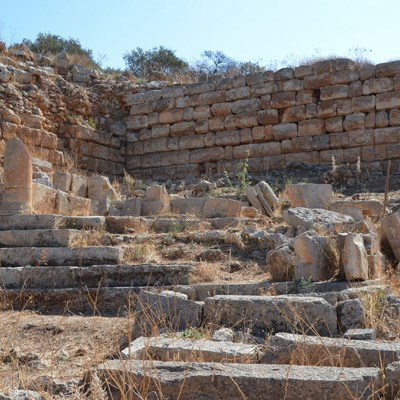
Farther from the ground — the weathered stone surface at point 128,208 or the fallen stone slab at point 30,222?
the weathered stone surface at point 128,208

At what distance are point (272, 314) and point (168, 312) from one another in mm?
889

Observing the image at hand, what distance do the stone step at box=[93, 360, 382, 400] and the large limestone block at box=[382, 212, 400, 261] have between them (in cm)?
368

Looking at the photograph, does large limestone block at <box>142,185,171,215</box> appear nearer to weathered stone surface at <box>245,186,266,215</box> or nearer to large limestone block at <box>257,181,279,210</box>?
weathered stone surface at <box>245,186,266,215</box>

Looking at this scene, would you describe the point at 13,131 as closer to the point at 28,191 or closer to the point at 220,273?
the point at 28,191

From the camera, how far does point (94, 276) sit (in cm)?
711

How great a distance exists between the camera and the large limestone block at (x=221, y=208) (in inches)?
392

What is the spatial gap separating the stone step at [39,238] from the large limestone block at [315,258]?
9.97 ft

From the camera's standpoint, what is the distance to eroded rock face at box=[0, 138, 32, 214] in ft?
29.2

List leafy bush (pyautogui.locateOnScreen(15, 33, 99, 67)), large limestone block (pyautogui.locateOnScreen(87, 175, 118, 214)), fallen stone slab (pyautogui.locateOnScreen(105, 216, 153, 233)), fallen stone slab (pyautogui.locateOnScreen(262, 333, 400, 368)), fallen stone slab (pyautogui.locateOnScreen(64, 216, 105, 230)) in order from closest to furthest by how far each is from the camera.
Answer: fallen stone slab (pyautogui.locateOnScreen(262, 333, 400, 368))
fallen stone slab (pyautogui.locateOnScreen(64, 216, 105, 230))
fallen stone slab (pyautogui.locateOnScreen(105, 216, 153, 233))
large limestone block (pyautogui.locateOnScreen(87, 175, 118, 214))
leafy bush (pyautogui.locateOnScreen(15, 33, 99, 67))

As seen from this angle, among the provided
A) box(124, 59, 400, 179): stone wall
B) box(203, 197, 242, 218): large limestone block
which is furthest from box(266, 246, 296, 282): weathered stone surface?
box(124, 59, 400, 179): stone wall

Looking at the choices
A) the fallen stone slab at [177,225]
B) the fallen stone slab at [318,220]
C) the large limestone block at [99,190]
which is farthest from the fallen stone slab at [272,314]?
the large limestone block at [99,190]

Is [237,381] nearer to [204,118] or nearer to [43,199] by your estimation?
[43,199]

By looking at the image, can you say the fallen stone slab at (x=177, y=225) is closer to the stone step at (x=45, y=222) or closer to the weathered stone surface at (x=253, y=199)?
the stone step at (x=45, y=222)

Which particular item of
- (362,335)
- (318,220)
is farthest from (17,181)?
(362,335)
